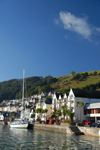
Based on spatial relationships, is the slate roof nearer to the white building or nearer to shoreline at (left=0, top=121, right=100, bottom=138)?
the white building

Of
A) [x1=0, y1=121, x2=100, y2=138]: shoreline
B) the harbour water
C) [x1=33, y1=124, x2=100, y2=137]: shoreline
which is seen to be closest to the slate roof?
[x1=0, y1=121, x2=100, y2=138]: shoreline

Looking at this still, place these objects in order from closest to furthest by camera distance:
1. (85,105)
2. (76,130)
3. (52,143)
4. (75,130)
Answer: (52,143)
(76,130)
(75,130)
(85,105)

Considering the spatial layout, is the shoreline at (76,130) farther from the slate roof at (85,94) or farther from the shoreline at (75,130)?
the slate roof at (85,94)

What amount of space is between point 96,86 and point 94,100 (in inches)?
4576

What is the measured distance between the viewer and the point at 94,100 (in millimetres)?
74250

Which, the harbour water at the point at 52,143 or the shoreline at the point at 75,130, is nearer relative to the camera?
the harbour water at the point at 52,143

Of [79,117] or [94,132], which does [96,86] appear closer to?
[79,117]

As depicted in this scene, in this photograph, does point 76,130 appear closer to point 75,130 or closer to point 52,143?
point 75,130

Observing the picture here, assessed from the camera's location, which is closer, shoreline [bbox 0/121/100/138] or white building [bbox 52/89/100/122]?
shoreline [bbox 0/121/100/138]

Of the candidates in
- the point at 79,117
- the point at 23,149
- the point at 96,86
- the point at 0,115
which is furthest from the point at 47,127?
the point at 96,86

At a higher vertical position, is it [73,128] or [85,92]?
[85,92]

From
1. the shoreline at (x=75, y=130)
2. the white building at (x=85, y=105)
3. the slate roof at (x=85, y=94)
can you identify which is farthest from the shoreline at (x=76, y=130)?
the slate roof at (x=85, y=94)

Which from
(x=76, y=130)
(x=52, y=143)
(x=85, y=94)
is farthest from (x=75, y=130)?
(x=85, y=94)

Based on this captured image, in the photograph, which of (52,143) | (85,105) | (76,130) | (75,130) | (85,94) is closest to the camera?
(52,143)
